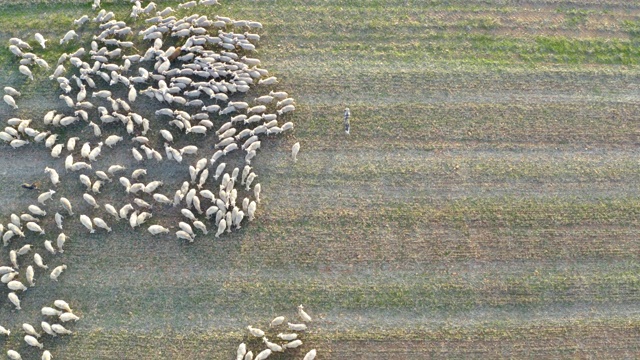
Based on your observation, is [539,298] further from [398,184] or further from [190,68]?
[190,68]

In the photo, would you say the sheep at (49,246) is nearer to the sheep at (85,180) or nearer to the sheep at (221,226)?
the sheep at (85,180)

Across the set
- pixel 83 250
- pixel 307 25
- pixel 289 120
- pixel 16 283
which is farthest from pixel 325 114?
pixel 16 283

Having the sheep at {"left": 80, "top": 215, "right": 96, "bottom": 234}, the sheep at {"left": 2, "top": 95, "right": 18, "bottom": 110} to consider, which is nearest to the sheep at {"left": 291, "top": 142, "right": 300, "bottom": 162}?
the sheep at {"left": 80, "top": 215, "right": 96, "bottom": 234}

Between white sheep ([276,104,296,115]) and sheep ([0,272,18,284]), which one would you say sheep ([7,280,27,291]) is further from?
white sheep ([276,104,296,115])

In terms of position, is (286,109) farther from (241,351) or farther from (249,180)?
(241,351)

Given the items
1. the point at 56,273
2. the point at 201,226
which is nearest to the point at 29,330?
the point at 56,273
